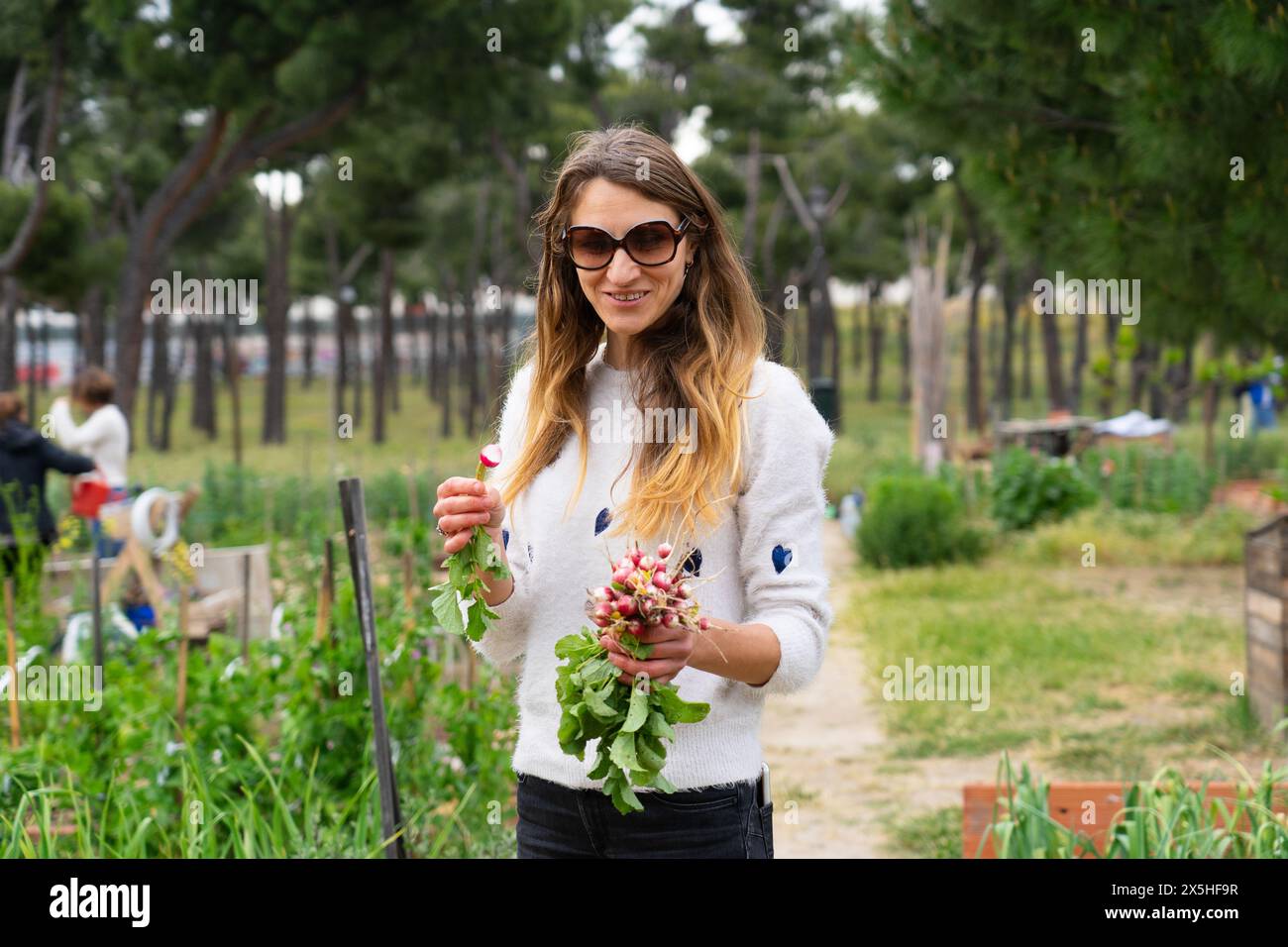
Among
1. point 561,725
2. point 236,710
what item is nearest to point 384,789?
point 236,710

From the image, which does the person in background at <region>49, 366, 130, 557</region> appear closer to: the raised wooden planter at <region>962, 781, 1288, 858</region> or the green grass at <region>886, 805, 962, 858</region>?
the green grass at <region>886, 805, 962, 858</region>

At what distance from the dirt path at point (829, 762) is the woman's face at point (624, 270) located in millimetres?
2253

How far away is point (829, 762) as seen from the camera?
5.54m

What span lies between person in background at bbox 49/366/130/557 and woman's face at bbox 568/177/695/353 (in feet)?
19.4

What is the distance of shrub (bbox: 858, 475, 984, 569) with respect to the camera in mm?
10367

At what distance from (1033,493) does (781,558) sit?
10.3 metres

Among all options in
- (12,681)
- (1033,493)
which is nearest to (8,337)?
(1033,493)

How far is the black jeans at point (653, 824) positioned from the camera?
5.68ft

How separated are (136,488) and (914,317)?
31.4 feet

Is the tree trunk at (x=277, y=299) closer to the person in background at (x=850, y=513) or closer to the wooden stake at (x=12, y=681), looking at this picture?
the person in background at (x=850, y=513)

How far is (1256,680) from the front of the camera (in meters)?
5.41

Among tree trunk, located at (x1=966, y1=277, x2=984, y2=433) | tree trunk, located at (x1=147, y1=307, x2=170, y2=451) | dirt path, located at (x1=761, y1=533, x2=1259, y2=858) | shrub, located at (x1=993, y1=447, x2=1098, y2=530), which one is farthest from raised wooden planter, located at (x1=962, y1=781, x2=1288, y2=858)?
tree trunk, located at (x1=147, y1=307, x2=170, y2=451)

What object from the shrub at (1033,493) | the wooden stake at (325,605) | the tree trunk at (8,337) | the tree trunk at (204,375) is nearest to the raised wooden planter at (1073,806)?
the wooden stake at (325,605)

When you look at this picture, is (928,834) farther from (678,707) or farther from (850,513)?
(850,513)
